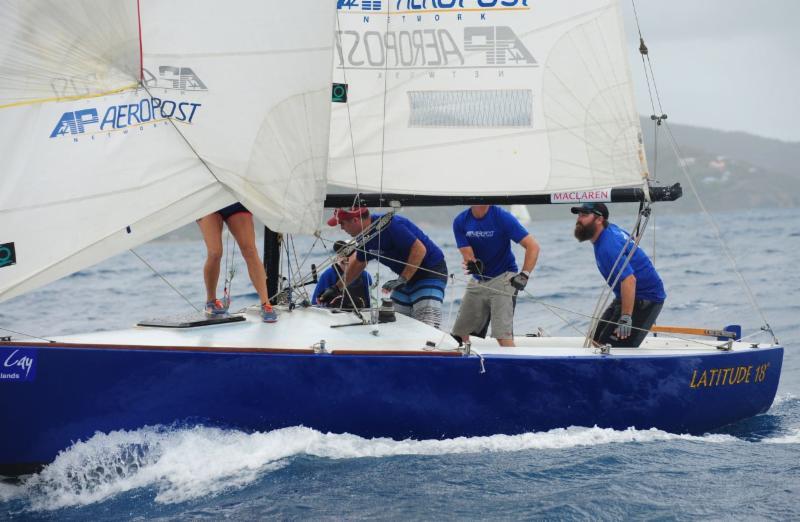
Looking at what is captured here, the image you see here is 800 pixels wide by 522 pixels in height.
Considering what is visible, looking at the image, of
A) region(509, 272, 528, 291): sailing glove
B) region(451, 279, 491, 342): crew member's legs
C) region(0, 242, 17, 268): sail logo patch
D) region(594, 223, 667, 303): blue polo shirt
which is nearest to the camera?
region(0, 242, 17, 268): sail logo patch

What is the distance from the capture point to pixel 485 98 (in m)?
7.20

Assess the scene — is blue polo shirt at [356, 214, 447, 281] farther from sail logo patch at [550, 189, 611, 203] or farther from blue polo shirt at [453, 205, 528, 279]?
sail logo patch at [550, 189, 611, 203]

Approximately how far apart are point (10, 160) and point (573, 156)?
3.55 meters

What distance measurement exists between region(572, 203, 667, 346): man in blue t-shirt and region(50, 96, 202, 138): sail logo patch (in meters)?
2.72

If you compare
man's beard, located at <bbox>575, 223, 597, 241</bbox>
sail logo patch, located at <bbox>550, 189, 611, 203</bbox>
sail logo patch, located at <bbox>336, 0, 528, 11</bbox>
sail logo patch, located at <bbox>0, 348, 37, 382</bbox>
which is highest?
sail logo patch, located at <bbox>336, 0, 528, 11</bbox>

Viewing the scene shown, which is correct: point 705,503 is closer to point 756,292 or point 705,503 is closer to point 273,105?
point 273,105

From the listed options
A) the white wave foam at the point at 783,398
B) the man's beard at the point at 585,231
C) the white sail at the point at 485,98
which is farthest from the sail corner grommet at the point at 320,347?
the white wave foam at the point at 783,398

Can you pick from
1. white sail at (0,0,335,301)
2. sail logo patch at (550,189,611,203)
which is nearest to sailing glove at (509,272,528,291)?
sail logo patch at (550,189,611,203)

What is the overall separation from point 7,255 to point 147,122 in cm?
112

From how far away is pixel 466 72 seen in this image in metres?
7.23

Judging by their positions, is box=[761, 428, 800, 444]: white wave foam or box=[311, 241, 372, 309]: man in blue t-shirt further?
box=[311, 241, 372, 309]: man in blue t-shirt

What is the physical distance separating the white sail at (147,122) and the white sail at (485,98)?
0.89m

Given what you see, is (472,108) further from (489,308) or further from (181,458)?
(181,458)

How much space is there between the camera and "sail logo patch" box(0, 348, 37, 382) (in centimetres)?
575
